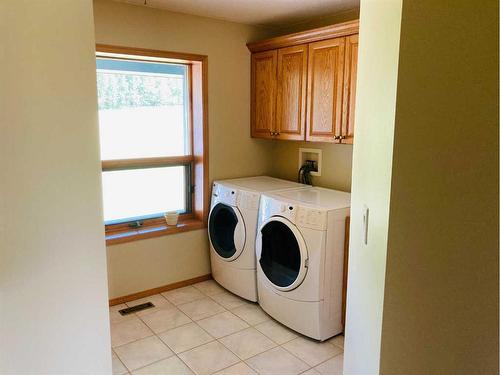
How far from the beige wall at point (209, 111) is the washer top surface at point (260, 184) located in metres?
0.15

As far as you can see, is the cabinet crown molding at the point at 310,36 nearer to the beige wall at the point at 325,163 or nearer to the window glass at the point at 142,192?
the beige wall at the point at 325,163

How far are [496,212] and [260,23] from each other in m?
3.05

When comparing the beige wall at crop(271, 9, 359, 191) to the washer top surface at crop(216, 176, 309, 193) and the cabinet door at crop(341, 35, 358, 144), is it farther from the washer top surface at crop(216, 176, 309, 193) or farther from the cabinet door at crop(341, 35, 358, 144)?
the cabinet door at crop(341, 35, 358, 144)

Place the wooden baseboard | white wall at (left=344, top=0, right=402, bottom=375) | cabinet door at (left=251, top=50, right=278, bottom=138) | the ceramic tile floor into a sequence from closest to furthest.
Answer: white wall at (left=344, top=0, right=402, bottom=375)
the ceramic tile floor
the wooden baseboard
cabinet door at (left=251, top=50, right=278, bottom=138)

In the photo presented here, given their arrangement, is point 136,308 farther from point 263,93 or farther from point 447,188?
point 447,188

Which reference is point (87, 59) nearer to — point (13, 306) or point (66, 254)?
point (66, 254)

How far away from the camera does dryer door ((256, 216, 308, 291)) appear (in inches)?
102

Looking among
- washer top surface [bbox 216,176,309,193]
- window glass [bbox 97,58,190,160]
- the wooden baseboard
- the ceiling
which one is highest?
the ceiling

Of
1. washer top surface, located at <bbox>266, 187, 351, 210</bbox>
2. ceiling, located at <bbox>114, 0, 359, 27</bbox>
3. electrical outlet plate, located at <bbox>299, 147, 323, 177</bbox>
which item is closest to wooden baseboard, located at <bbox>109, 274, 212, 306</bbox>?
washer top surface, located at <bbox>266, 187, 351, 210</bbox>

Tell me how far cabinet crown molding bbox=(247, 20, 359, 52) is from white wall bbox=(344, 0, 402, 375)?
49.4 inches

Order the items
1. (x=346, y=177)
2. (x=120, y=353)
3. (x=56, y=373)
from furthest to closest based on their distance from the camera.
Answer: (x=346, y=177), (x=120, y=353), (x=56, y=373)

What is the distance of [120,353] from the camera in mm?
2500

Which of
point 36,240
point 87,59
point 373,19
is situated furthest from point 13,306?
point 373,19

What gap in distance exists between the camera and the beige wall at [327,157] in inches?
124
